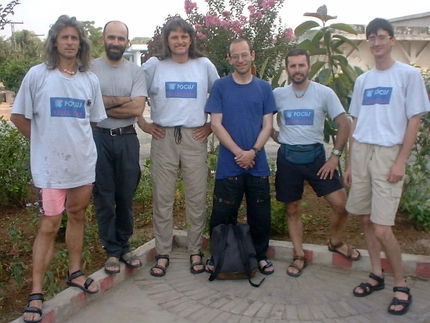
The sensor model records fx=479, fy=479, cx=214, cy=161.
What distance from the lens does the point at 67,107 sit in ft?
11.0

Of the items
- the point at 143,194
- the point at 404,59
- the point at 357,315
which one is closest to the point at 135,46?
the point at 404,59

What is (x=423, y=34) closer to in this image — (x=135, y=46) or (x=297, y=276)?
(x=297, y=276)

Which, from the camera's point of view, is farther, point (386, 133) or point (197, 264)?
point (197, 264)

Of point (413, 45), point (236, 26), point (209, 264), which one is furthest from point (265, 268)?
point (413, 45)

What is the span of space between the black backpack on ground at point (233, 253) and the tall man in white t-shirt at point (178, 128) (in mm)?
302

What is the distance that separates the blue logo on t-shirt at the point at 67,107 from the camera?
3.30m

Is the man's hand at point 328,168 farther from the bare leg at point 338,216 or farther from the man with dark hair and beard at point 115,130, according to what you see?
the man with dark hair and beard at point 115,130

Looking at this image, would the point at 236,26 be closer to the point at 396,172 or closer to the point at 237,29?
the point at 237,29

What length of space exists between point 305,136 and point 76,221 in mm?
2006

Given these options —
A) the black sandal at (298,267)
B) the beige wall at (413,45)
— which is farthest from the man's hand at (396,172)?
the beige wall at (413,45)

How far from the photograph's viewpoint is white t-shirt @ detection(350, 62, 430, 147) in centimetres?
342

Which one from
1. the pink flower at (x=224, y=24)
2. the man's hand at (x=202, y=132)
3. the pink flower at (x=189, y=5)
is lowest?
the man's hand at (x=202, y=132)

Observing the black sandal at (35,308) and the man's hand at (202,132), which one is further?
the man's hand at (202,132)

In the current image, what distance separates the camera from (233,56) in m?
4.08
